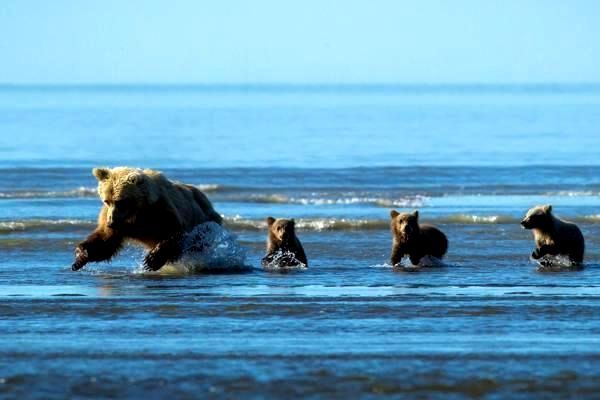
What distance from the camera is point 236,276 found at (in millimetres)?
13945

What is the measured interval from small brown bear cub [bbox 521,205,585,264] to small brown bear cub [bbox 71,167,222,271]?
3.82 meters

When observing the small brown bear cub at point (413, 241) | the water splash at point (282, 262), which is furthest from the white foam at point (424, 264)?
the water splash at point (282, 262)

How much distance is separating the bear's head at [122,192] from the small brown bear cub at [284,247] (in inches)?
74.0

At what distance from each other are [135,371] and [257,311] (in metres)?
2.54

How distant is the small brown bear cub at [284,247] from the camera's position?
15.3 m

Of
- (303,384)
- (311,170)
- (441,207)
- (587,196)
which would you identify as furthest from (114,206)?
(311,170)

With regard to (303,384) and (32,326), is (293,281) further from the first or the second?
(303,384)

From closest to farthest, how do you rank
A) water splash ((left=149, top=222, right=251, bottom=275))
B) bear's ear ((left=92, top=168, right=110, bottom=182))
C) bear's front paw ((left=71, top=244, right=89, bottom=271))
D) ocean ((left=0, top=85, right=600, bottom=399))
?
1. ocean ((left=0, top=85, right=600, bottom=399))
2. bear's ear ((left=92, top=168, right=110, bottom=182))
3. bear's front paw ((left=71, top=244, right=89, bottom=271))
4. water splash ((left=149, top=222, right=251, bottom=275))

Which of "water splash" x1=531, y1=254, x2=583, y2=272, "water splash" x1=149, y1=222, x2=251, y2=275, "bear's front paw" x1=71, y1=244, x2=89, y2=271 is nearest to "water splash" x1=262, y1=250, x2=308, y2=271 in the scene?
"water splash" x1=149, y1=222, x2=251, y2=275

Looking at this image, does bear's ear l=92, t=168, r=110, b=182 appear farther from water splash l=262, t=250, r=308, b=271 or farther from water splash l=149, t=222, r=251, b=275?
water splash l=262, t=250, r=308, b=271

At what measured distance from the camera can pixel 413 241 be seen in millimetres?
15352

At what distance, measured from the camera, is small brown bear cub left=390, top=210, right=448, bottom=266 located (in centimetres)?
1533

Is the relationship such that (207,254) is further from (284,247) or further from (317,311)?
(317,311)

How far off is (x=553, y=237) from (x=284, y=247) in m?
2.93
